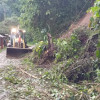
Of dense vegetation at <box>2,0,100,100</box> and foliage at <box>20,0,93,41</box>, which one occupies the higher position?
foliage at <box>20,0,93,41</box>

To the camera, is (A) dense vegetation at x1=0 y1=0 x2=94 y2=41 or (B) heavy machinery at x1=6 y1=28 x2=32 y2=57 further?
(A) dense vegetation at x1=0 y1=0 x2=94 y2=41

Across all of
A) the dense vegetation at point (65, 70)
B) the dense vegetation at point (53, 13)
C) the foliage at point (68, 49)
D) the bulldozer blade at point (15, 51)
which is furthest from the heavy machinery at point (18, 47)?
the foliage at point (68, 49)

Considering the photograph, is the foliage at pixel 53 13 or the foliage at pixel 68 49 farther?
the foliage at pixel 53 13

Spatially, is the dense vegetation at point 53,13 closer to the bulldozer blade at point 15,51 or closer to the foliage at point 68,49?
the bulldozer blade at point 15,51

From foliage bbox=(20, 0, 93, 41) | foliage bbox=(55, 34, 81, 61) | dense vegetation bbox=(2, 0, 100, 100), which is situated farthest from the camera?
foliage bbox=(20, 0, 93, 41)

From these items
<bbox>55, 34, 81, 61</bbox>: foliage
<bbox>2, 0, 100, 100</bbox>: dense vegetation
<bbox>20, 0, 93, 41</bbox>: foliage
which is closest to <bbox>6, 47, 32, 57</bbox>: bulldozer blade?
<bbox>2, 0, 100, 100</bbox>: dense vegetation

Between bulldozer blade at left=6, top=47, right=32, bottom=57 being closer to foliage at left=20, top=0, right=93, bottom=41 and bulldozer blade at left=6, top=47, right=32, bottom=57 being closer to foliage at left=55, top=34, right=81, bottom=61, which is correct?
foliage at left=55, top=34, right=81, bottom=61

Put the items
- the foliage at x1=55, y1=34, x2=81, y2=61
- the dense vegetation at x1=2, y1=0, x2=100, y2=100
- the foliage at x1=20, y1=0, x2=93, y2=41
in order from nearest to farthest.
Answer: the dense vegetation at x1=2, y1=0, x2=100, y2=100 < the foliage at x1=55, y1=34, x2=81, y2=61 < the foliage at x1=20, y1=0, x2=93, y2=41

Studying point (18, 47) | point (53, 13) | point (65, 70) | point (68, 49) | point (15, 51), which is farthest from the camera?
point (53, 13)

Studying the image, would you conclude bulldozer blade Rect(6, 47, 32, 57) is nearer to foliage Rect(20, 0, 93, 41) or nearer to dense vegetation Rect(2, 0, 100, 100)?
dense vegetation Rect(2, 0, 100, 100)

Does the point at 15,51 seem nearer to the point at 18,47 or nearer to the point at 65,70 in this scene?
the point at 18,47

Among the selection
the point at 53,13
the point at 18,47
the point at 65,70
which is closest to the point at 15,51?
the point at 18,47

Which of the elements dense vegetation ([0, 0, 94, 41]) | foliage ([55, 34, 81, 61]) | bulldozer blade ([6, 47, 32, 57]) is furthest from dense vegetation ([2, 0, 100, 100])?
dense vegetation ([0, 0, 94, 41])

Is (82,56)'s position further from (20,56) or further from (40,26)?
(40,26)
